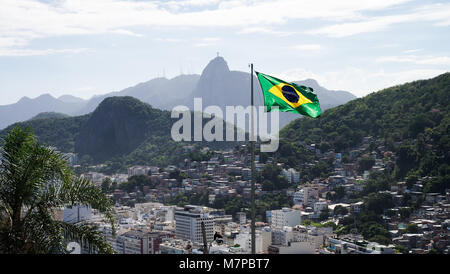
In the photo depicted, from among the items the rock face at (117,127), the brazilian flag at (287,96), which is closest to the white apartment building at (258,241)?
the brazilian flag at (287,96)

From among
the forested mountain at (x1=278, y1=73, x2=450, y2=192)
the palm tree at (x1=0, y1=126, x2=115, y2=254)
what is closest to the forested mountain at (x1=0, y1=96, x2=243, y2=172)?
the forested mountain at (x1=278, y1=73, x2=450, y2=192)

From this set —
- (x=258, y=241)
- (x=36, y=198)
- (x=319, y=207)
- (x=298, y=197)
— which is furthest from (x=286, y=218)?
(x=36, y=198)

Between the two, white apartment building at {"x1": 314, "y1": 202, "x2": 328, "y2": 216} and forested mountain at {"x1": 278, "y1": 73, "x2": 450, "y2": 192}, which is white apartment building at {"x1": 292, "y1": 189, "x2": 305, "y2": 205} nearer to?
white apartment building at {"x1": 314, "y1": 202, "x2": 328, "y2": 216}

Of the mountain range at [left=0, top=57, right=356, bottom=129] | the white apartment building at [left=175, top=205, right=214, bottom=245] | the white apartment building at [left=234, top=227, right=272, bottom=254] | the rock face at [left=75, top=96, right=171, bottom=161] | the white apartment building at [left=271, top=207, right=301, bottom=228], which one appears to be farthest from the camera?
the mountain range at [left=0, top=57, right=356, bottom=129]

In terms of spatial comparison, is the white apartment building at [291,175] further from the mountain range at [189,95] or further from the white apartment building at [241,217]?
the mountain range at [189,95]

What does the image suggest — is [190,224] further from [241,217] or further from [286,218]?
[286,218]
